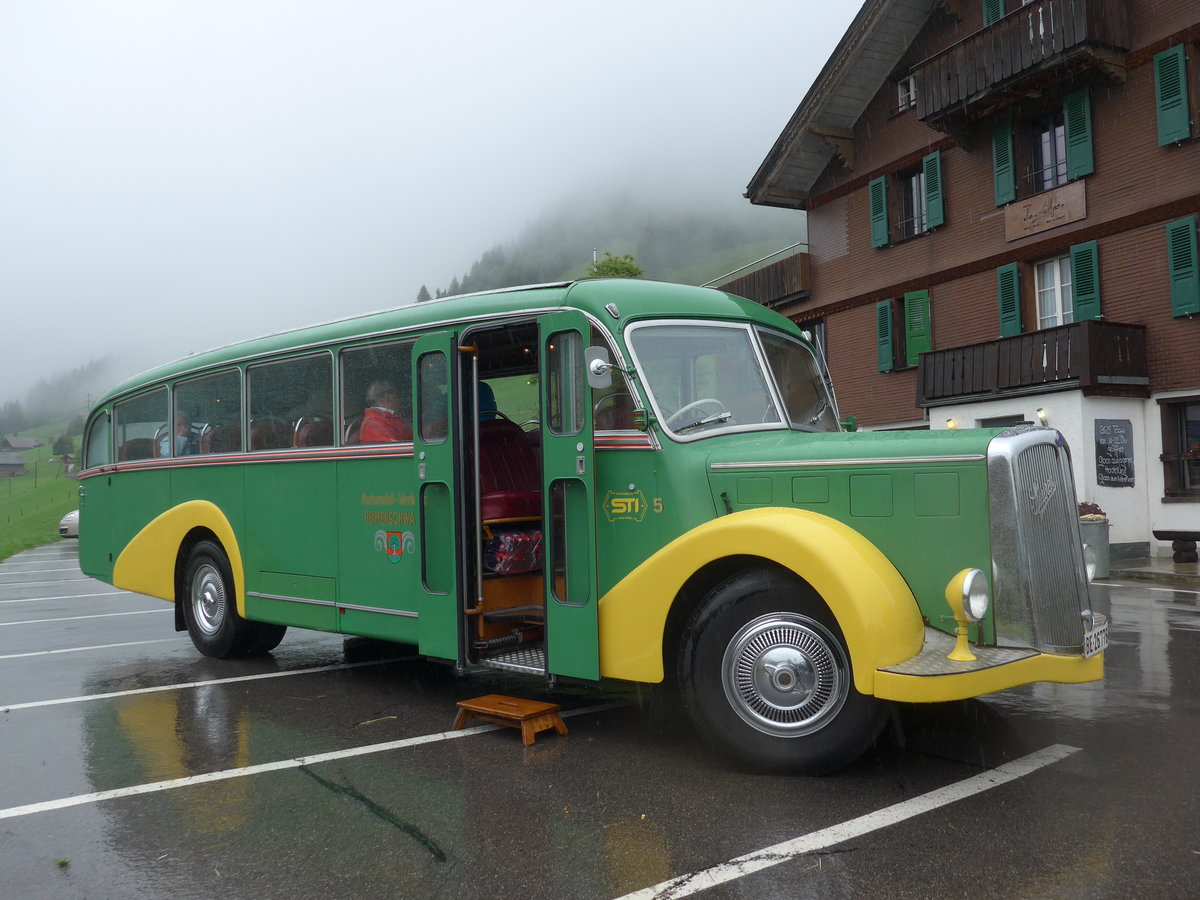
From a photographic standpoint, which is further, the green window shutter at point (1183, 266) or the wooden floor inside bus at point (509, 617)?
the green window shutter at point (1183, 266)

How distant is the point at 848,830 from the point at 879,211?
21.3 m

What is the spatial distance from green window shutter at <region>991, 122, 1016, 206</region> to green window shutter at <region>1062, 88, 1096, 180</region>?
1.21 metres

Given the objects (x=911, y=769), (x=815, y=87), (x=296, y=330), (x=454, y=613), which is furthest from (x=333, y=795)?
(x=815, y=87)

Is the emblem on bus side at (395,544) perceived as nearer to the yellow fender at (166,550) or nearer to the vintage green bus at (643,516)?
the vintage green bus at (643,516)

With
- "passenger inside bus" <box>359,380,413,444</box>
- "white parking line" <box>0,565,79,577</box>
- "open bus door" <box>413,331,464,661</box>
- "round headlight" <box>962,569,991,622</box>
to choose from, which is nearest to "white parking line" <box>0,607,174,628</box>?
"passenger inside bus" <box>359,380,413,444</box>

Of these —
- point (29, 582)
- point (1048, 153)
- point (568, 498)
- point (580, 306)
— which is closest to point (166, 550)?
point (568, 498)

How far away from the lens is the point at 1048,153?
19.7 m

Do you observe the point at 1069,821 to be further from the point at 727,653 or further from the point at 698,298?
the point at 698,298

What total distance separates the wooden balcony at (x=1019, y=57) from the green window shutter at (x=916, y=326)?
3692 mm

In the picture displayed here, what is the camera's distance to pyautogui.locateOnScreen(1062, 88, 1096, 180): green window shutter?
18.4 metres

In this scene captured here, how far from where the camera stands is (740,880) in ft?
11.8

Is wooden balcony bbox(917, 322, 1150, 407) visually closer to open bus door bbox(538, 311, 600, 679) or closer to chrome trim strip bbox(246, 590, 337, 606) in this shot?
open bus door bbox(538, 311, 600, 679)

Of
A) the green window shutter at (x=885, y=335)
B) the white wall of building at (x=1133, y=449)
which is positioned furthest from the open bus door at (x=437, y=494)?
the green window shutter at (x=885, y=335)

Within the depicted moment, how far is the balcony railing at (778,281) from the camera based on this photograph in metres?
25.5
